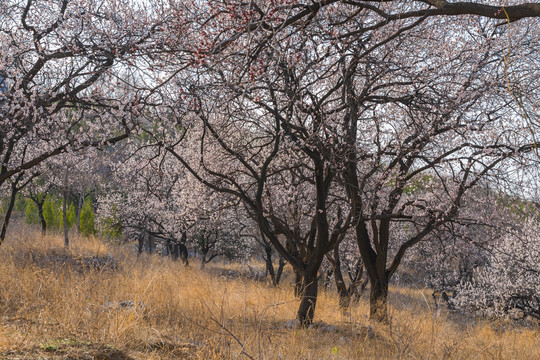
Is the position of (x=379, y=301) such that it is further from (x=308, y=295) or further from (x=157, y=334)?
(x=157, y=334)

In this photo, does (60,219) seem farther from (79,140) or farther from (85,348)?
(85,348)

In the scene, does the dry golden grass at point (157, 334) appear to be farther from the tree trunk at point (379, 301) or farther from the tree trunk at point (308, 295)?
the tree trunk at point (379, 301)

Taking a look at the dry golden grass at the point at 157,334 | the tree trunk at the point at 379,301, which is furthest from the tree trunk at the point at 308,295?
the tree trunk at the point at 379,301

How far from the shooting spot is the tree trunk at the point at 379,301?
22.6ft

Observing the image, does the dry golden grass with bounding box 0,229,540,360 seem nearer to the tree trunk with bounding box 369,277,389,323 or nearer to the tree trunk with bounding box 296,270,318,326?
the tree trunk with bounding box 296,270,318,326

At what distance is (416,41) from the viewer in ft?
21.2

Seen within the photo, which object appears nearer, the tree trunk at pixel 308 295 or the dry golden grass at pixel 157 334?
the dry golden grass at pixel 157 334

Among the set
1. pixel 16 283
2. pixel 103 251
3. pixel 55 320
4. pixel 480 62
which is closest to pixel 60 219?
pixel 103 251

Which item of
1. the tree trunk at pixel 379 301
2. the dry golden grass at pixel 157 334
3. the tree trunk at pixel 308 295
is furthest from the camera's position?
the tree trunk at pixel 379 301

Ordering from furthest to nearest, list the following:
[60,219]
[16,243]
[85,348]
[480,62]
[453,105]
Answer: [60,219] < [16,243] < [480,62] < [453,105] < [85,348]

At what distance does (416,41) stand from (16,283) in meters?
6.53

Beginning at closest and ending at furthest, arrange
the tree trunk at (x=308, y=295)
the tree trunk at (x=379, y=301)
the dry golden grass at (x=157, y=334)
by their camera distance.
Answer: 1. the dry golden grass at (x=157, y=334)
2. the tree trunk at (x=308, y=295)
3. the tree trunk at (x=379, y=301)

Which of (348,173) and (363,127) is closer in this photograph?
(348,173)

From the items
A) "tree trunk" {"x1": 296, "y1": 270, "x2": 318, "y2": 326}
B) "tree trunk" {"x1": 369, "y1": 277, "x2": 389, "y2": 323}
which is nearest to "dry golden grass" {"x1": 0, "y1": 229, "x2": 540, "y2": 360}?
"tree trunk" {"x1": 296, "y1": 270, "x2": 318, "y2": 326}
